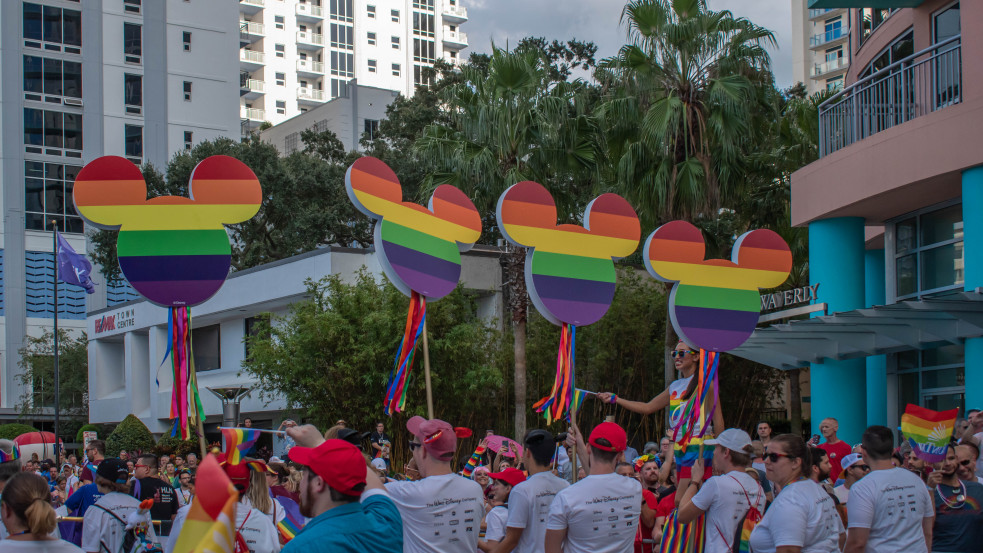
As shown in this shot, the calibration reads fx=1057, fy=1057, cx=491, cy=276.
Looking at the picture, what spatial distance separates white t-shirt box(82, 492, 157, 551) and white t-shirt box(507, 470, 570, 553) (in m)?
3.23

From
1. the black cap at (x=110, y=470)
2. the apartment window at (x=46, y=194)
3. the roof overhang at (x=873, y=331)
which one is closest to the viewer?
the black cap at (x=110, y=470)

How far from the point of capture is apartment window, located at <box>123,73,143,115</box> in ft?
155

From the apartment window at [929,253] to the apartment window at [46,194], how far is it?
36.8 m

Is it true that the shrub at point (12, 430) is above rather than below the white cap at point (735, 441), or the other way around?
below

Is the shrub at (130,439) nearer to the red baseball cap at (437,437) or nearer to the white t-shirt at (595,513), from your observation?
the red baseball cap at (437,437)

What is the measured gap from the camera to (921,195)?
16.1 meters

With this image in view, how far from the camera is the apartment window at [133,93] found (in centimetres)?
4722

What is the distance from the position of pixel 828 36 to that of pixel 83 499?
80.1 m

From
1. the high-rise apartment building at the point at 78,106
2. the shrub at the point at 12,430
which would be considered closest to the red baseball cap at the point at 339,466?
the shrub at the point at 12,430

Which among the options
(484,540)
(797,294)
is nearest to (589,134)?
(797,294)

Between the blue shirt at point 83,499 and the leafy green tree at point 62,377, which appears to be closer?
the blue shirt at point 83,499

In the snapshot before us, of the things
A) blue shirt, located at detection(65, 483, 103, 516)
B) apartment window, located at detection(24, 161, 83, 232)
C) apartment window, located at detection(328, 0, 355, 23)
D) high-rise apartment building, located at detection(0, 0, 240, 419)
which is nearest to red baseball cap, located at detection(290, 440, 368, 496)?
blue shirt, located at detection(65, 483, 103, 516)

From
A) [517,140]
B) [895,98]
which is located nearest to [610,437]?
[895,98]

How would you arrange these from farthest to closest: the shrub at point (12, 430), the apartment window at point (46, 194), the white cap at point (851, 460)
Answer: the apartment window at point (46, 194) → the shrub at point (12, 430) → the white cap at point (851, 460)
